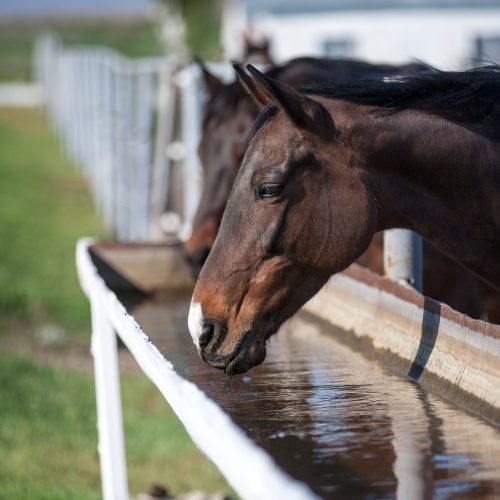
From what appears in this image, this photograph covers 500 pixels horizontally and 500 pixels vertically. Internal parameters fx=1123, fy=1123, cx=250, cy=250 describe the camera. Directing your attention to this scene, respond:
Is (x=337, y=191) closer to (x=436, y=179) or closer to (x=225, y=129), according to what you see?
(x=436, y=179)

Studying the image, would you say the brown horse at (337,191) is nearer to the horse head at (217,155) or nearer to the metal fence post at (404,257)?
the metal fence post at (404,257)

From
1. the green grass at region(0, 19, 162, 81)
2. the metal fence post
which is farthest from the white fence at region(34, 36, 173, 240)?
the green grass at region(0, 19, 162, 81)


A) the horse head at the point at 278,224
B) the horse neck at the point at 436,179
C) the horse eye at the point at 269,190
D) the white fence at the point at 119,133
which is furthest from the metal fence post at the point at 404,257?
the white fence at the point at 119,133

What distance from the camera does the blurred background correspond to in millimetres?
6520

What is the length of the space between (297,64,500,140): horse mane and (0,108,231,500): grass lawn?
122 inches

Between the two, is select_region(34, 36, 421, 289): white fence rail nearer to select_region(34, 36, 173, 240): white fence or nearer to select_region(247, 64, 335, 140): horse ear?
select_region(34, 36, 173, 240): white fence

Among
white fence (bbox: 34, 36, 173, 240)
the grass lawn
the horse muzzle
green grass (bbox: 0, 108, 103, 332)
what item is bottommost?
green grass (bbox: 0, 108, 103, 332)

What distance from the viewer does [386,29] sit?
720 inches

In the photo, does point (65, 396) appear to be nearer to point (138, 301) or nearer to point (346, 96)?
point (138, 301)

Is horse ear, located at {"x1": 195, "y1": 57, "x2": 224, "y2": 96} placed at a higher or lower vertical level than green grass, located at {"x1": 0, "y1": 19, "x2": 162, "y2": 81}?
higher

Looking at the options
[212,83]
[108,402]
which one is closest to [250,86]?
[108,402]

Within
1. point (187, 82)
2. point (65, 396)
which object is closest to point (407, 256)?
point (65, 396)

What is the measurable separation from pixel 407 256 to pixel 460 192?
0.88 m

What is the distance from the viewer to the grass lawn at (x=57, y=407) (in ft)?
20.2
